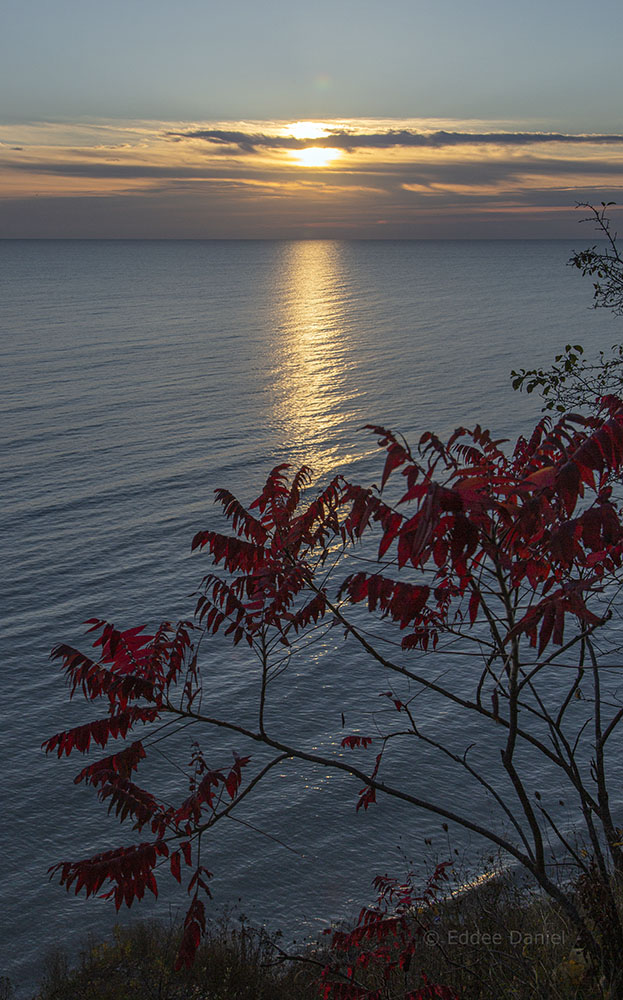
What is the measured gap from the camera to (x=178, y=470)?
124ft

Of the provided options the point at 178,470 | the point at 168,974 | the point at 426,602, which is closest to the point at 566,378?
the point at 426,602

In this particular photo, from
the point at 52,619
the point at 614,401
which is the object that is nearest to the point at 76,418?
the point at 52,619

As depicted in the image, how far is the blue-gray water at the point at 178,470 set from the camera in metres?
14.8

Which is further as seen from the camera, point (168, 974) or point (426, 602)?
point (168, 974)

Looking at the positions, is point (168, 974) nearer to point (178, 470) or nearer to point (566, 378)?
point (566, 378)

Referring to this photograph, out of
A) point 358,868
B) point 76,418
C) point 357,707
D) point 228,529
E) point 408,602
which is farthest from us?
point 76,418

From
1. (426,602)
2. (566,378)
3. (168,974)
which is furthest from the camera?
(566,378)

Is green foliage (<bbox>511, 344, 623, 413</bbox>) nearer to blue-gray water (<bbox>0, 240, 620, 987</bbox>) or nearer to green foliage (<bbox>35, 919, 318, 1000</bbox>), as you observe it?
green foliage (<bbox>35, 919, 318, 1000</bbox>)

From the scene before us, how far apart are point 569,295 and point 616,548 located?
485 feet

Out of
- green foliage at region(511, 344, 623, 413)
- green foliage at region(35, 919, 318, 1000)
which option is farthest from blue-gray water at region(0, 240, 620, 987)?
green foliage at region(511, 344, 623, 413)

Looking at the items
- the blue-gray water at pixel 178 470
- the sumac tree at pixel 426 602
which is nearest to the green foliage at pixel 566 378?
the sumac tree at pixel 426 602

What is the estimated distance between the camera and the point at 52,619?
75.8 ft

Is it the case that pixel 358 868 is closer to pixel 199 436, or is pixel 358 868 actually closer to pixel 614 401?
pixel 614 401

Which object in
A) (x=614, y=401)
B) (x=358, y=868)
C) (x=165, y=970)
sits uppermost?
(x=614, y=401)
